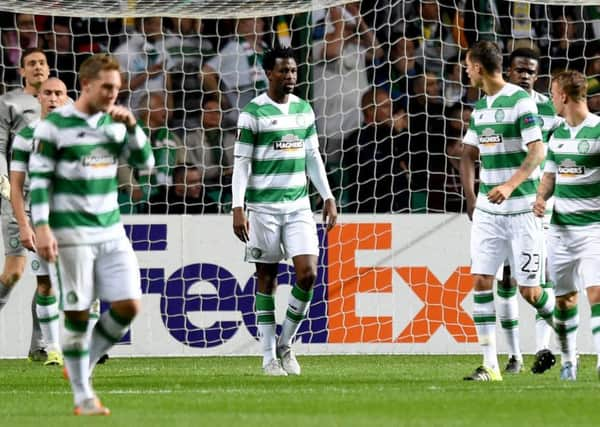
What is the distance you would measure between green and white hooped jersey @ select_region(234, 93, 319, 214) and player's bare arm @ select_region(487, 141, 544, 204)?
1440mm

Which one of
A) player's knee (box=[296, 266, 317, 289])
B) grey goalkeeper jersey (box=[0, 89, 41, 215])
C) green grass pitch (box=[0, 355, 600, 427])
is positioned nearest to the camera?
green grass pitch (box=[0, 355, 600, 427])

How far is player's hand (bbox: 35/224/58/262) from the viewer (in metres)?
7.01

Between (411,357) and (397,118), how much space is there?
8.02 feet

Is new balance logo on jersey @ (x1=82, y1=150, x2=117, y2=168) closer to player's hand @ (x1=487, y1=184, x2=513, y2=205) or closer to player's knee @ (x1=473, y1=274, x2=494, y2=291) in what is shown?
player's hand @ (x1=487, y1=184, x2=513, y2=205)

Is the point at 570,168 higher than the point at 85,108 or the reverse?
the reverse

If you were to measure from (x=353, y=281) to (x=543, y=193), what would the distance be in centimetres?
339

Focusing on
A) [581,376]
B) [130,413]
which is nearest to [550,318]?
[581,376]

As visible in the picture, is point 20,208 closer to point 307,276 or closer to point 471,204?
point 307,276

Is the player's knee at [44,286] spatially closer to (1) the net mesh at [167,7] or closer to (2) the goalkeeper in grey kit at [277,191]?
(2) the goalkeeper in grey kit at [277,191]

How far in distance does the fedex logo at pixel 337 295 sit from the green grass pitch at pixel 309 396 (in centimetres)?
103

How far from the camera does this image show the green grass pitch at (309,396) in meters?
6.90

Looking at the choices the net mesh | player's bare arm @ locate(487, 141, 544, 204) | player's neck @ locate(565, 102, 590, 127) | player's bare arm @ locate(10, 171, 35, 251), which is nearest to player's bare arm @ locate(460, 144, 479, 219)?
player's bare arm @ locate(487, 141, 544, 204)

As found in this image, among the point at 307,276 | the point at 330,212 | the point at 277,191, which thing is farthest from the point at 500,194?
the point at 277,191

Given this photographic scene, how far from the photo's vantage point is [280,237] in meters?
10.0
